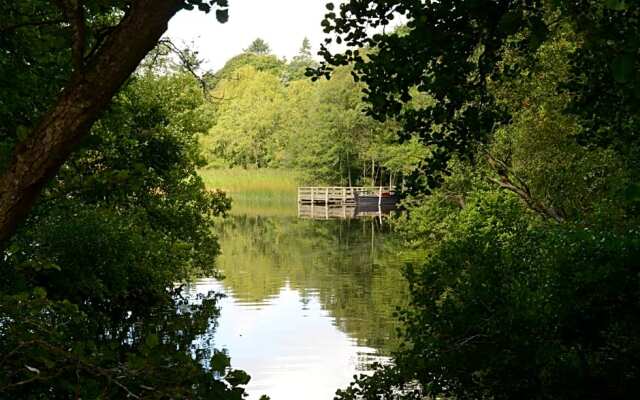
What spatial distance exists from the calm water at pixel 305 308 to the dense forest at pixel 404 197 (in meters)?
1.46

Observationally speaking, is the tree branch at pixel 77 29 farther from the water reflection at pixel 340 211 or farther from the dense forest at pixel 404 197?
the water reflection at pixel 340 211

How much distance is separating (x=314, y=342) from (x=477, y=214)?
5.46 metres

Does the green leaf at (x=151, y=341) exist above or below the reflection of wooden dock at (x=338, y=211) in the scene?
above

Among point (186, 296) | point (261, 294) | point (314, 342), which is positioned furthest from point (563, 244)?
point (261, 294)

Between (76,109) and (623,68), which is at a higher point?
(623,68)

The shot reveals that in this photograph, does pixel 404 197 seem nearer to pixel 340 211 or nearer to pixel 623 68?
pixel 623 68

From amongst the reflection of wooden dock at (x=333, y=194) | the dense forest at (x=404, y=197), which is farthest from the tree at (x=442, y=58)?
the reflection of wooden dock at (x=333, y=194)

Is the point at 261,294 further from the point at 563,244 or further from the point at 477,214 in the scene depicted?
the point at 563,244

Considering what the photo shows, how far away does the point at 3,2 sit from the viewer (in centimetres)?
652

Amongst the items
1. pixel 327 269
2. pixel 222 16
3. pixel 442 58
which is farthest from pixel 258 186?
pixel 222 16

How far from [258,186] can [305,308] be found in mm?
49794

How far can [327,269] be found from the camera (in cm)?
3009

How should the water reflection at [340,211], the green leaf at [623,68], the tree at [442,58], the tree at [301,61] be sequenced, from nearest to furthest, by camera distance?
the green leaf at [623,68] → the tree at [442,58] → the water reflection at [340,211] → the tree at [301,61]

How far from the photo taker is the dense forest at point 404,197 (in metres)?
2.53
